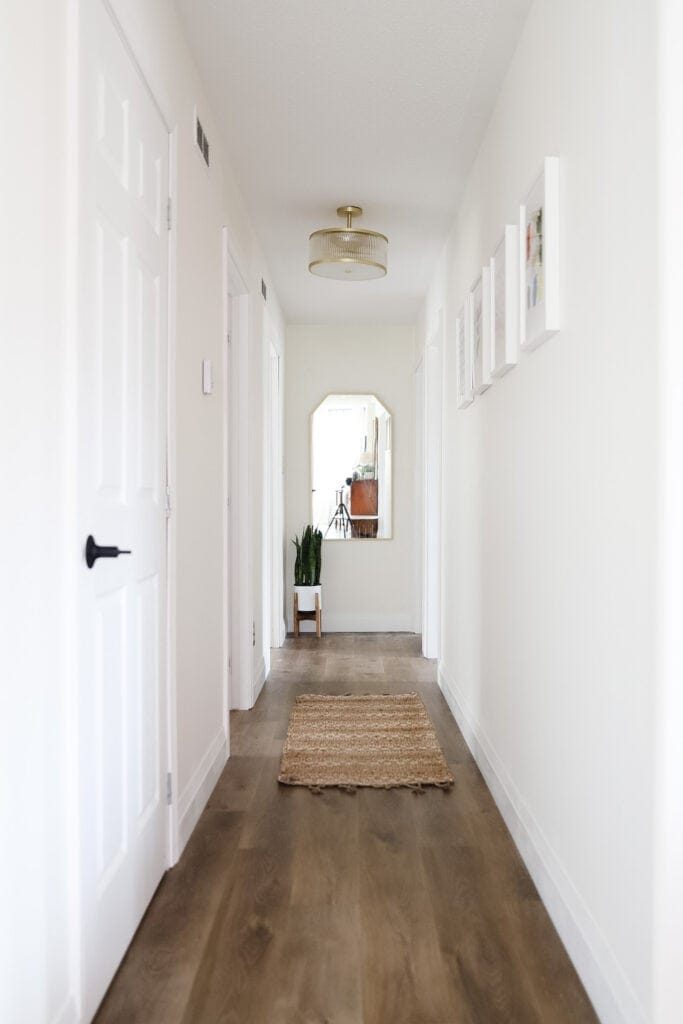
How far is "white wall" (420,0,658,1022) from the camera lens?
147 centimetres

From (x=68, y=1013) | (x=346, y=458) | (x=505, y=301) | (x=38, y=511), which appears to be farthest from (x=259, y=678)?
(x=38, y=511)

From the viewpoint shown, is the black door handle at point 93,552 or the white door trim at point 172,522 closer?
the black door handle at point 93,552

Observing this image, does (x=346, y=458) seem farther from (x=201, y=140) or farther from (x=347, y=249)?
(x=201, y=140)

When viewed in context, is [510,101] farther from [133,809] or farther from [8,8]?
[133,809]

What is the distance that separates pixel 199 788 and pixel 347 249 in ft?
8.59

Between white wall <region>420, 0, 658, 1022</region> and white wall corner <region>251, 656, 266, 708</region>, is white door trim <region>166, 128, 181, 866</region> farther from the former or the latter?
white wall corner <region>251, 656, 266, 708</region>

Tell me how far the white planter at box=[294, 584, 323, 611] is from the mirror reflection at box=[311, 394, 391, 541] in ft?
1.80

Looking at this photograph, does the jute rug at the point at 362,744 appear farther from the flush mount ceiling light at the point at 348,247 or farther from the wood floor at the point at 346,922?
the flush mount ceiling light at the point at 348,247

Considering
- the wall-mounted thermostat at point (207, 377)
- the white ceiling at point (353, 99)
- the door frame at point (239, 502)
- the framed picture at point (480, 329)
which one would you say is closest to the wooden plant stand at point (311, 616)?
the door frame at point (239, 502)

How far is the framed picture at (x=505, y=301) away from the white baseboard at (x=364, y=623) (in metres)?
3.96

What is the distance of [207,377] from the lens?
2.94 meters

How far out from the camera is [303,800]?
2945mm

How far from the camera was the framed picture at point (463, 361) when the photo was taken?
360cm

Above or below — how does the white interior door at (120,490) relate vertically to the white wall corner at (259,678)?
above
